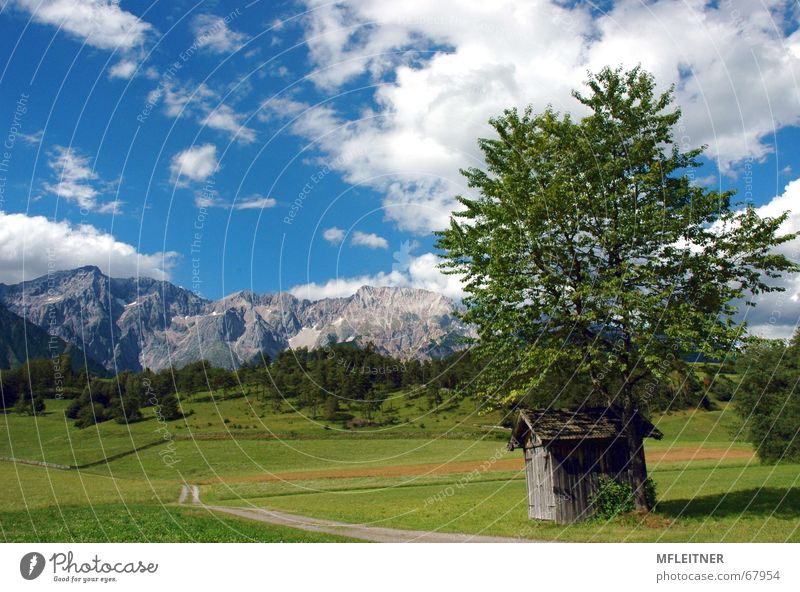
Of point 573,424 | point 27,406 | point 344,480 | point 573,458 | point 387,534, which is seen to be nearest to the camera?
point 387,534

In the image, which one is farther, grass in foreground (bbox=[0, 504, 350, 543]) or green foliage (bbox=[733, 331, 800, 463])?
green foliage (bbox=[733, 331, 800, 463])

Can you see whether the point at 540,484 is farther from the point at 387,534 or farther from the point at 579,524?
the point at 387,534

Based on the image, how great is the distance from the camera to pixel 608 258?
26.9m

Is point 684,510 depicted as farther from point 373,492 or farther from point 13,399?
point 13,399

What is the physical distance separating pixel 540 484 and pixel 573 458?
2.14 meters

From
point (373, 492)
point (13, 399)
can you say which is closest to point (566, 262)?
point (373, 492)

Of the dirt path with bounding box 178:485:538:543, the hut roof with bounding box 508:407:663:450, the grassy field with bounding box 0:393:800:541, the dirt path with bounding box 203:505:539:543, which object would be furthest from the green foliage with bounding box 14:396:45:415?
the hut roof with bounding box 508:407:663:450

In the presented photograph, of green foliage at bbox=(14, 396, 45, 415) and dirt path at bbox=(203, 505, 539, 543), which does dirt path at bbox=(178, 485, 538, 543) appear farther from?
green foliage at bbox=(14, 396, 45, 415)

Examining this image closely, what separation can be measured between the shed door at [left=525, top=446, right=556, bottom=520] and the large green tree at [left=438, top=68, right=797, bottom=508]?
3236 millimetres

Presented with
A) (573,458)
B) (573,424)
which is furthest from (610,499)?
(573,424)

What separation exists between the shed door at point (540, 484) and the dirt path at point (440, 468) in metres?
44.6

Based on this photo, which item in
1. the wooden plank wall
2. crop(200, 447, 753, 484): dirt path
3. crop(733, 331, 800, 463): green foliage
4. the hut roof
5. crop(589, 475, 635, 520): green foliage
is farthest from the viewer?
Result: crop(200, 447, 753, 484): dirt path

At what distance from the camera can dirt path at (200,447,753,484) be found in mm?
74500

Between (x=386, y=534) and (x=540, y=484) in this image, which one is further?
(x=540, y=484)
